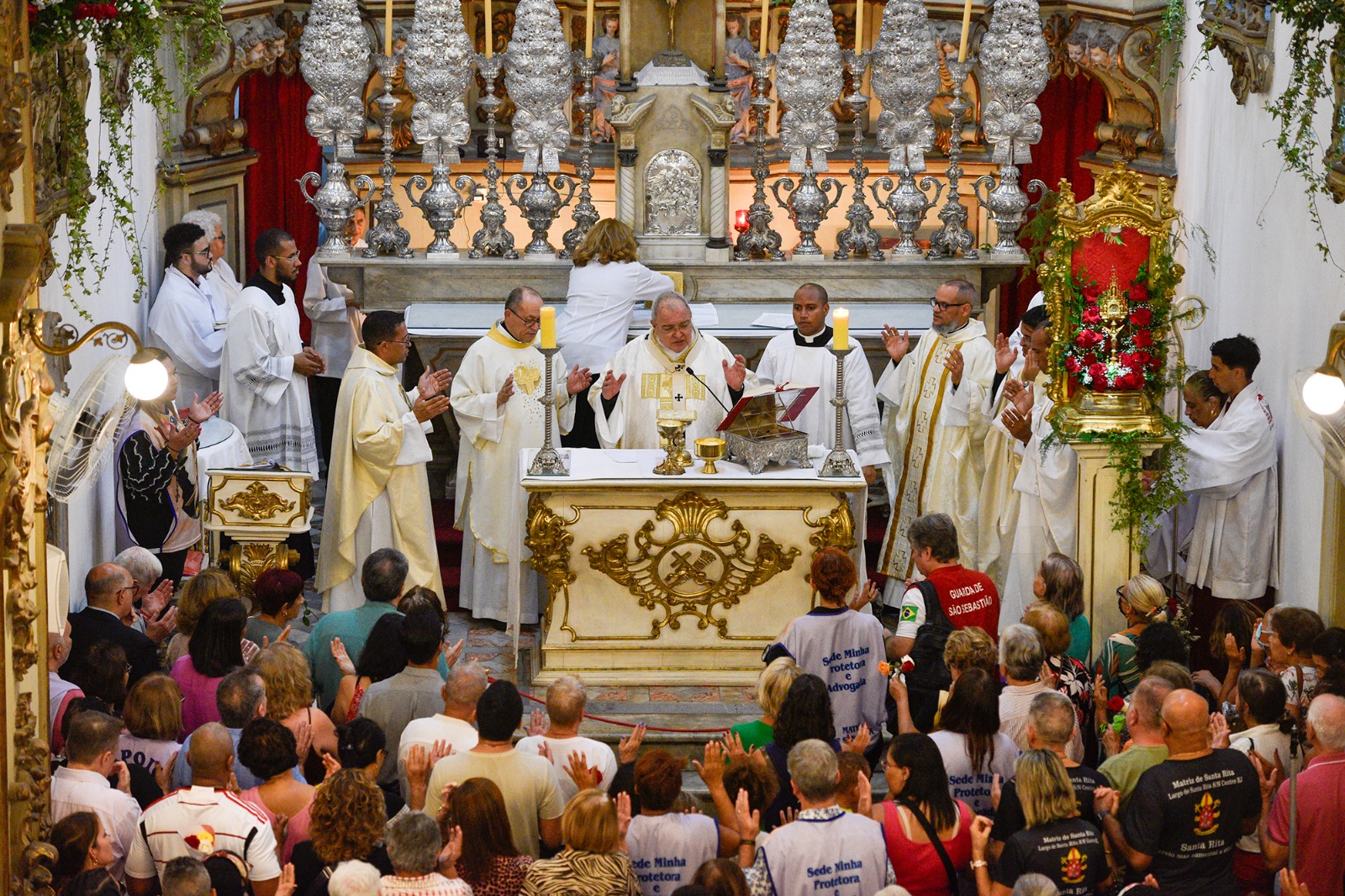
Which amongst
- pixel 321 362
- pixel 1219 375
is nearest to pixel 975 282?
pixel 1219 375

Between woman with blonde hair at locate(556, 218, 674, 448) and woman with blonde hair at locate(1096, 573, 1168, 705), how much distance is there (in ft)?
13.2

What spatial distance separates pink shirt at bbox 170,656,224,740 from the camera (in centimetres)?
672

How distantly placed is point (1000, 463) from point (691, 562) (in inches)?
82.1

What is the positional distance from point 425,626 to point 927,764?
6.48 ft

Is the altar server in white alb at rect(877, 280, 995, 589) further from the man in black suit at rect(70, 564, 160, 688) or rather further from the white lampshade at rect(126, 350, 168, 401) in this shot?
the white lampshade at rect(126, 350, 168, 401)

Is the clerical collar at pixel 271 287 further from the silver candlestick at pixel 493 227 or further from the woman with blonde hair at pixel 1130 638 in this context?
the woman with blonde hair at pixel 1130 638

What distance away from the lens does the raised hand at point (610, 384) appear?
928cm

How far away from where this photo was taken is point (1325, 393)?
6.12m

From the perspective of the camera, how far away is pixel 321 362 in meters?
10.9

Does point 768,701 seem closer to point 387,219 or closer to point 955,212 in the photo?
point 955,212

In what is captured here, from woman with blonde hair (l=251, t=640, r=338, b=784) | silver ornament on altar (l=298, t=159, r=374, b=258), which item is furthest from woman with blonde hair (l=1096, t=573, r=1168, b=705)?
silver ornament on altar (l=298, t=159, r=374, b=258)

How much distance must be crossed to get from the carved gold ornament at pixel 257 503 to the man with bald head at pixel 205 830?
353 cm

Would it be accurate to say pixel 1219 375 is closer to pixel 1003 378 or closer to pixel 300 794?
pixel 1003 378

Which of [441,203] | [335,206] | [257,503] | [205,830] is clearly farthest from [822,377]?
[205,830]
